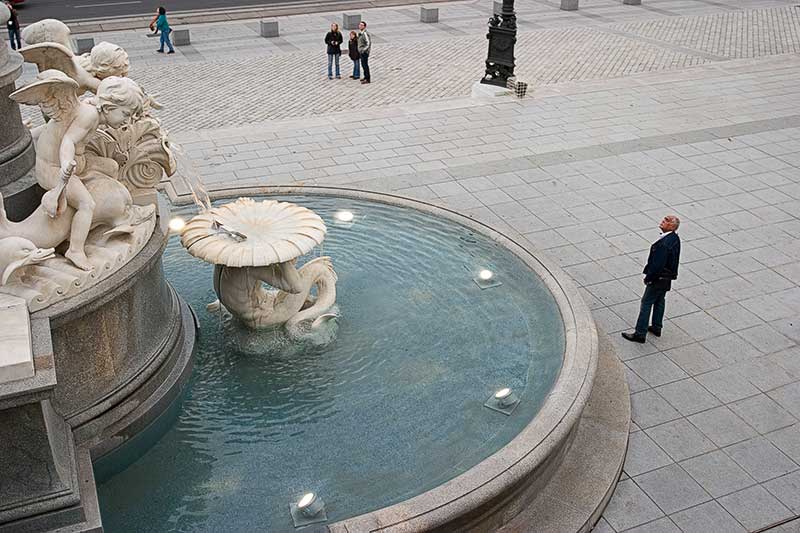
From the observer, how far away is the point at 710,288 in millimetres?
9836

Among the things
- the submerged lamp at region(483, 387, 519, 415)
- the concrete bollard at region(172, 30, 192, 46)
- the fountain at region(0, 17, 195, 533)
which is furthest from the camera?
the concrete bollard at region(172, 30, 192, 46)

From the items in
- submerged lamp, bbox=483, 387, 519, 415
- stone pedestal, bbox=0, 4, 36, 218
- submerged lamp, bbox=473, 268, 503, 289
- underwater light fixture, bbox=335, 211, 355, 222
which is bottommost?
submerged lamp, bbox=483, 387, 519, 415

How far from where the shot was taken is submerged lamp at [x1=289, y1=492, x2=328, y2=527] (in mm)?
6051

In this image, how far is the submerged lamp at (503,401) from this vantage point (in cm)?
715

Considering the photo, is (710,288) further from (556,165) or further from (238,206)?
(238,206)

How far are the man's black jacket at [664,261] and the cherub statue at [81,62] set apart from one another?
5344mm

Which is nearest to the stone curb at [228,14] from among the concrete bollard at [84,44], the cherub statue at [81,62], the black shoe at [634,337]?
the concrete bollard at [84,44]

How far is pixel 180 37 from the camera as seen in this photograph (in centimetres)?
2217

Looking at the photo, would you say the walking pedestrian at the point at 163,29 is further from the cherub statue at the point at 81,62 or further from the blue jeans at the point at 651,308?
the blue jeans at the point at 651,308

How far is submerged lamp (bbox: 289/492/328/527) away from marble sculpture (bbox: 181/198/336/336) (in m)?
2.20

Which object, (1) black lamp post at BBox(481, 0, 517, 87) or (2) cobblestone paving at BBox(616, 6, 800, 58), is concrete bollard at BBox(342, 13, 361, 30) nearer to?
(2) cobblestone paving at BBox(616, 6, 800, 58)

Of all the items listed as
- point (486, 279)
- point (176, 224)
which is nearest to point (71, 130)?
point (176, 224)

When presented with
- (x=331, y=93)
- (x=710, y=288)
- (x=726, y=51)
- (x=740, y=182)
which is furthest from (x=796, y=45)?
(x=710, y=288)

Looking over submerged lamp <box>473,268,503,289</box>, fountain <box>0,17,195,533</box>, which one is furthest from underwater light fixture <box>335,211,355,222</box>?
fountain <box>0,17,195,533</box>
